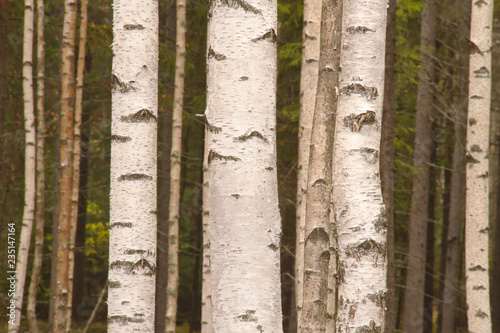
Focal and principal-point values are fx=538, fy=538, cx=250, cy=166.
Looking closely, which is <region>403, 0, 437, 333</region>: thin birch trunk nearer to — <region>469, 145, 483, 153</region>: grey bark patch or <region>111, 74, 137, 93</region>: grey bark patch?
<region>469, 145, 483, 153</region>: grey bark patch

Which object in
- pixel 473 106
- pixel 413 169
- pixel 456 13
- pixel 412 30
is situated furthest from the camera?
pixel 412 30

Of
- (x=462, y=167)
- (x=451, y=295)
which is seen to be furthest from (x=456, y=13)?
(x=451, y=295)

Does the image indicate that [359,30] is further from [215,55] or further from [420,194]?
[420,194]

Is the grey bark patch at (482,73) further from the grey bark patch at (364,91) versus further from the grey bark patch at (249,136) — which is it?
the grey bark patch at (249,136)

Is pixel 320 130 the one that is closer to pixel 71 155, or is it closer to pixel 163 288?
pixel 71 155

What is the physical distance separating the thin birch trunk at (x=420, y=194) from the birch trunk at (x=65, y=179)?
705 cm

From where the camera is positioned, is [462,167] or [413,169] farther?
[462,167]

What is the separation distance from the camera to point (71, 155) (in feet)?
23.5

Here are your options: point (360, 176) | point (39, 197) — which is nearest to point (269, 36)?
point (360, 176)

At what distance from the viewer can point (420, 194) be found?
12.2 meters

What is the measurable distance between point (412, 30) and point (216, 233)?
47.7 ft

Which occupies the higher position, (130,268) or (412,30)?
(412,30)

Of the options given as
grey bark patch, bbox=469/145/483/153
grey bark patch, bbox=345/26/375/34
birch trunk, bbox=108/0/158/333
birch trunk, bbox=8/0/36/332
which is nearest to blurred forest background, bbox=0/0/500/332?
birch trunk, bbox=8/0/36/332

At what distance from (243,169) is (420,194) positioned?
11024mm
